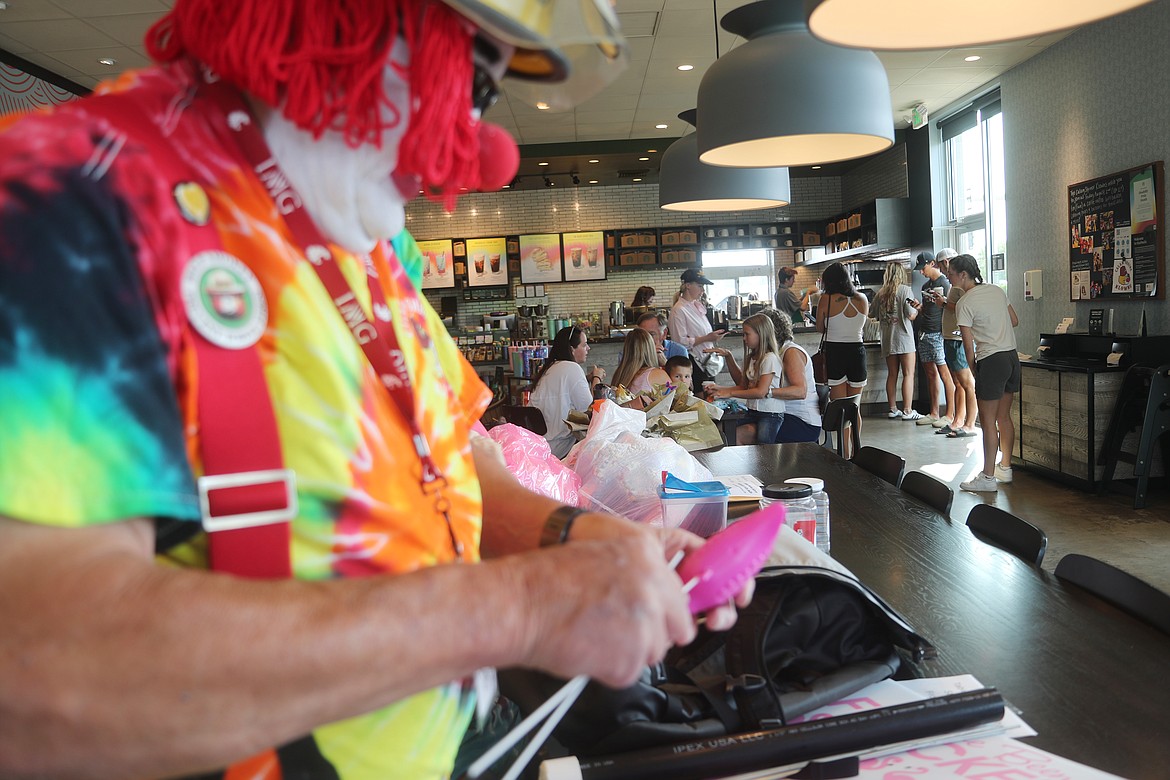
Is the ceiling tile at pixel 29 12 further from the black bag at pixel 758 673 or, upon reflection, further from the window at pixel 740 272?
the window at pixel 740 272

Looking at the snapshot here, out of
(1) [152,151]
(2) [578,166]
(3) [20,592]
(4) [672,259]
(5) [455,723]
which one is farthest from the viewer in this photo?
(4) [672,259]

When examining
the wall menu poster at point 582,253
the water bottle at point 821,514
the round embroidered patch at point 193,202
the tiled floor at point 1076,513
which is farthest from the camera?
the wall menu poster at point 582,253

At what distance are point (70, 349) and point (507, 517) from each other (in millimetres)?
514

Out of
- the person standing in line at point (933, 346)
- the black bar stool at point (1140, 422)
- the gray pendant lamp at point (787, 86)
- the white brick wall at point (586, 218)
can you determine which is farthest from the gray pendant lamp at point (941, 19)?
the white brick wall at point (586, 218)

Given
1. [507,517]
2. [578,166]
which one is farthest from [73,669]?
[578,166]

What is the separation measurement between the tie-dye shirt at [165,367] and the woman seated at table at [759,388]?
4386 mm

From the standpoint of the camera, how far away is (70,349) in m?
0.48

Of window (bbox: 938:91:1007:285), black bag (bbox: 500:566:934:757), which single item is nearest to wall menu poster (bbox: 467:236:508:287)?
window (bbox: 938:91:1007:285)

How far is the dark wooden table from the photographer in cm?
109

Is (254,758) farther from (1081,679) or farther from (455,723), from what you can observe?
(1081,679)

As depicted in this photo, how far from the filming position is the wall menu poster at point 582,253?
41.0ft

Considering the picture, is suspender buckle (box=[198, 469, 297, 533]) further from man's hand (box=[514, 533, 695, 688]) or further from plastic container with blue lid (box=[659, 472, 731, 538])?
plastic container with blue lid (box=[659, 472, 731, 538])

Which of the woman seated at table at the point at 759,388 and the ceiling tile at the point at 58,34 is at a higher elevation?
the ceiling tile at the point at 58,34

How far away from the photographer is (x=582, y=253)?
1249cm
